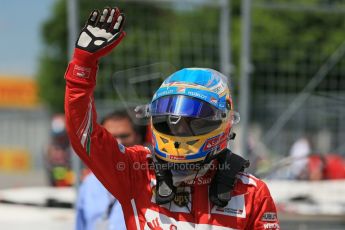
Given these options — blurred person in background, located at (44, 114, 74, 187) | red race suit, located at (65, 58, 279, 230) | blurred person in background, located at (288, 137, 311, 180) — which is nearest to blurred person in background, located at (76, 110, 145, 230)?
red race suit, located at (65, 58, 279, 230)

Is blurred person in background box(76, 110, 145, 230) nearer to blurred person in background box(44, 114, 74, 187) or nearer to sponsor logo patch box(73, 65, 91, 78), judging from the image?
sponsor logo patch box(73, 65, 91, 78)

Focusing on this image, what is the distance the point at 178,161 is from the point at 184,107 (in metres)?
0.20

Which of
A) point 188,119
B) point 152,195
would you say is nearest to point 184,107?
point 188,119

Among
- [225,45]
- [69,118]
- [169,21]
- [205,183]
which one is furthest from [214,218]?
[169,21]

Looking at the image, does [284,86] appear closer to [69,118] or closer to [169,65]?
[169,65]

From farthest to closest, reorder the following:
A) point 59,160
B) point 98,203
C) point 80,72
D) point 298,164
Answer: point 59,160
point 298,164
point 98,203
point 80,72

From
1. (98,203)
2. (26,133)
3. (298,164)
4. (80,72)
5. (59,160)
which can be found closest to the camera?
(80,72)

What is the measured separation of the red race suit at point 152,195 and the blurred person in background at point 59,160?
18.6 ft

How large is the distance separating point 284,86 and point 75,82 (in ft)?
18.1

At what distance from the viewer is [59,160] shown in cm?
1003

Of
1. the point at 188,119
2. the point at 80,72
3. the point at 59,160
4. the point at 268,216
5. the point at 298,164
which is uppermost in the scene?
Result: the point at 80,72

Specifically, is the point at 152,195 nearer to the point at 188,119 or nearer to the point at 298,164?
the point at 188,119

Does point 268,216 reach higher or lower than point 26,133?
higher

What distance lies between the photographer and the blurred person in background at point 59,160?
8.87 m
